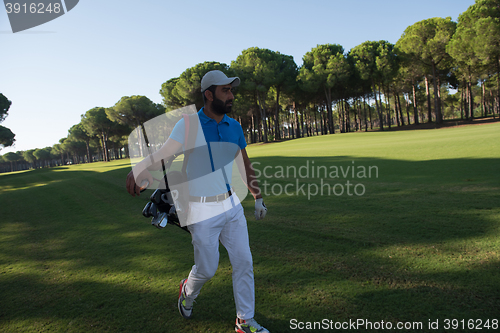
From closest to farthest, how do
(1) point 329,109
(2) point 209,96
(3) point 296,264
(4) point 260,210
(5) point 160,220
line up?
(5) point 160,220, (2) point 209,96, (4) point 260,210, (3) point 296,264, (1) point 329,109

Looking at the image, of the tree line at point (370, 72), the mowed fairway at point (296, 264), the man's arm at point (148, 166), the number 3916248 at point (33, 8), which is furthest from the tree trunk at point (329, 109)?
the man's arm at point (148, 166)

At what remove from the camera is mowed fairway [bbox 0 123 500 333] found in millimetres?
2928

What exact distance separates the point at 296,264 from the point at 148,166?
252 centimetres

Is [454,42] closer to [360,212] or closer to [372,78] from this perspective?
[372,78]

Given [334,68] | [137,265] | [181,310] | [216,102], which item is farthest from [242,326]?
[334,68]

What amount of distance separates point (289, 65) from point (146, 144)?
54.0m

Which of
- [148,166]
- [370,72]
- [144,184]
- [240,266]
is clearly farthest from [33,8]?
[370,72]

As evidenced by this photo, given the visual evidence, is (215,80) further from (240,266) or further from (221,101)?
(240,266)

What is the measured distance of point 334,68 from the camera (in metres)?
48.2

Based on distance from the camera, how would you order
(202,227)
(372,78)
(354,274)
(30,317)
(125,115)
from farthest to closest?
(125,115) < (372,78) < (354,274) < (30,317) < (202,227)

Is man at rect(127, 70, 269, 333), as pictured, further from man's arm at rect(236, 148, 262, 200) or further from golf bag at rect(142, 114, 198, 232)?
man's arm at rect(236, 148, 262, 200)

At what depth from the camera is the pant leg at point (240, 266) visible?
267cm

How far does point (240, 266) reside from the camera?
2703 mm

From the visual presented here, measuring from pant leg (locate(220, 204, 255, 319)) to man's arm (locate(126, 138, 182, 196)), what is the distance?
0.77m
